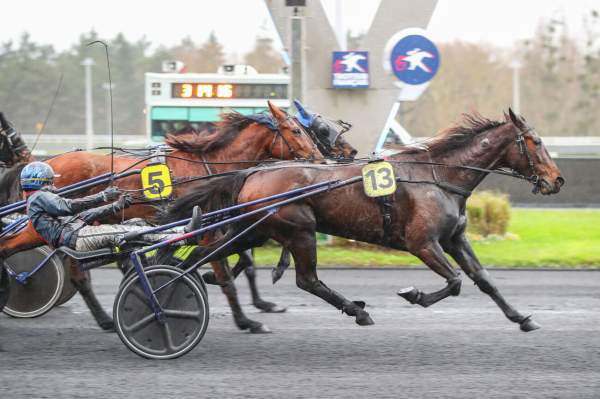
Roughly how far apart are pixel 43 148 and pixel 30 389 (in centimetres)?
3183

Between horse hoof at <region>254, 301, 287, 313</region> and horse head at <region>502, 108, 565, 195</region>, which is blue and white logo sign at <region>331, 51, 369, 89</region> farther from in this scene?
horse head at <region>502, 108, 565, 195</region>

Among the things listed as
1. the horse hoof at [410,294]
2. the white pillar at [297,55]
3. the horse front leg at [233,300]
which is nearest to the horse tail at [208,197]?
the horse front leg at [233,300]

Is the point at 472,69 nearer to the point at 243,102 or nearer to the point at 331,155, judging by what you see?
the point at 243,102

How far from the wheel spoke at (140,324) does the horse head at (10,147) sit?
374cm

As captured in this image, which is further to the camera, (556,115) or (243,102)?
(556,115)

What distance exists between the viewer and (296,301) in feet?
29.7

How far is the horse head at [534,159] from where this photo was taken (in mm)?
7426

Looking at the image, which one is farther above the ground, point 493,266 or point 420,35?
point 420,35

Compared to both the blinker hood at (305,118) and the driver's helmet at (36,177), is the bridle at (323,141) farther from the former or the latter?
the driver's helmet at (36,177)

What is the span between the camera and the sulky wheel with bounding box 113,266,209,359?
250 inches

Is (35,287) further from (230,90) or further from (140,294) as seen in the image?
(230,90)

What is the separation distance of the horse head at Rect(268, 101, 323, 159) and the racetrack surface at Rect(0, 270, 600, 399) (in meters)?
1.41

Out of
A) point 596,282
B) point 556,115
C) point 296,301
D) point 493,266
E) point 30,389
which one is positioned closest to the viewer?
point 30,389

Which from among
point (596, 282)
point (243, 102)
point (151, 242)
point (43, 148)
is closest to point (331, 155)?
point (151, 242)
